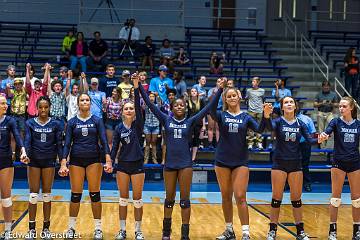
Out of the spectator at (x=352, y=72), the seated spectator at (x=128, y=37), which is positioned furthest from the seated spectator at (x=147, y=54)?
the spectator at (x=352, y=72)

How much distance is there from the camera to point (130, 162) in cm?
817

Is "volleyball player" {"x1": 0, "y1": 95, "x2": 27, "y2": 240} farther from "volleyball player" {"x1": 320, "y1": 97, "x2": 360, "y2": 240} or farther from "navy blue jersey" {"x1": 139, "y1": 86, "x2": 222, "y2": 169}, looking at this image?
"volleyball player" {"x1": 320, "y1": 97, "x2": 360, "y2": 240}

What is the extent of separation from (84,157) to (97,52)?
34.3ft

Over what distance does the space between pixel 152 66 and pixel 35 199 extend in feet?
35.9

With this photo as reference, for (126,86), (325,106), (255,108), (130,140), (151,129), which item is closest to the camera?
(130,140)

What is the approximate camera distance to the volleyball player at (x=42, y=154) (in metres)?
8.02

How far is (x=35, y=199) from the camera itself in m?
8.07

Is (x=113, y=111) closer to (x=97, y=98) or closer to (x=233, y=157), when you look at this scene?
(x=97, y=98)

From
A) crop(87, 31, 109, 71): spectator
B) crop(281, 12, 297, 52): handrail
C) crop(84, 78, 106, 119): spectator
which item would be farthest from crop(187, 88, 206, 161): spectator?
crop(281, 12, 297, 52): handrail

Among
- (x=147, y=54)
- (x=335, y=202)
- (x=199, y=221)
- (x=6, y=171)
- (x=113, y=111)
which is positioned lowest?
(x=199, y=221)

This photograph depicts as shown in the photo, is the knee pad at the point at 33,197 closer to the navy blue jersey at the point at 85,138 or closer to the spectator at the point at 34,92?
the navy blue jersey at the point at 85,138

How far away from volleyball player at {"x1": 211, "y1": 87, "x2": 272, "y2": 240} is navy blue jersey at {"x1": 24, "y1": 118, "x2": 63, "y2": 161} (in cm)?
230

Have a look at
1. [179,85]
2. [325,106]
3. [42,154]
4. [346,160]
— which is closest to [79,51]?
[179,85]

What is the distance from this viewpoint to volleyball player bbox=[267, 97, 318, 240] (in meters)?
7.98
